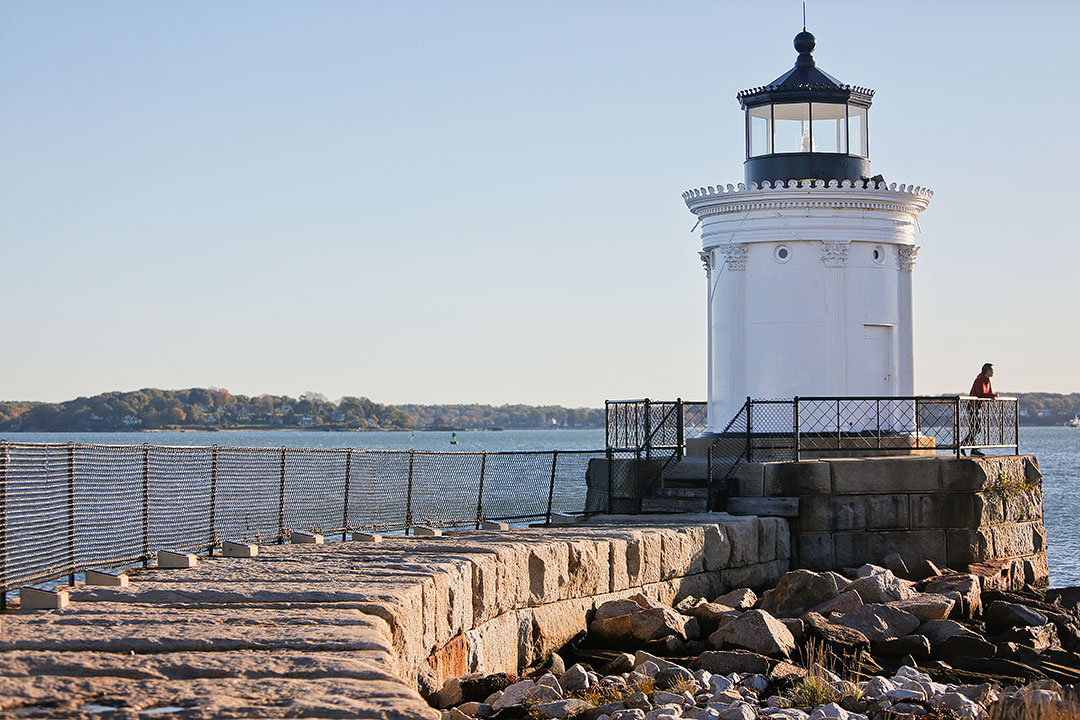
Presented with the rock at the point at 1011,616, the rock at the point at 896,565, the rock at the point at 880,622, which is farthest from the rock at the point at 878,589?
the rock at the point at 896,565

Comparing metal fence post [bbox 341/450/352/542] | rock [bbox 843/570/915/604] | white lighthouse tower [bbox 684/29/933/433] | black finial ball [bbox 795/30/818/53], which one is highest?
black finial ball [bbox 795/30/818/53]

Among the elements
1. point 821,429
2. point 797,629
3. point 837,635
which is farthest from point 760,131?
point 837,635

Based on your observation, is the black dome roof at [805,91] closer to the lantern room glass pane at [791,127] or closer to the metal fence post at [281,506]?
the lantern room glass pane at [791,127]

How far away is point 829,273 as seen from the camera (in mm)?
18875

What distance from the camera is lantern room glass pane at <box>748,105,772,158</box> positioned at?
1970 centimetres

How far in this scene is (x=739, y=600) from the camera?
558 inches

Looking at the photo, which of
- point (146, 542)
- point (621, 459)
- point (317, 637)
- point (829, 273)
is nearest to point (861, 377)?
point (829, 273)

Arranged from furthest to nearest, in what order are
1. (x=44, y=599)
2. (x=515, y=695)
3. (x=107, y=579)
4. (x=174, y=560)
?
(x=174, y=560)
(x=107, y=579)
(x=515, y=695)
(x=44, y=599)

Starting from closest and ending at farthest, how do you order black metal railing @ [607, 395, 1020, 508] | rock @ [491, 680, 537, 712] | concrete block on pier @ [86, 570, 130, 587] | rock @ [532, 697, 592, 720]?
1. rock @ [532, 697, 592, 720]
2. rock @ [491, 680, 537, 712]
3. concrete block on pier @ [86, 570, 130, 587]
4. black metal railing @ [607, 395, 1020, 508]

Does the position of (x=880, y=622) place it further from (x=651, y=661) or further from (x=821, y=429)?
(x=821, y=429)

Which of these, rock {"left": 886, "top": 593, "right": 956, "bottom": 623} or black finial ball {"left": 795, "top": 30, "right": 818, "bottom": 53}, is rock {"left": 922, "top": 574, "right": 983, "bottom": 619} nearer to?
rock {"left": 886, "top": 593, "right": 956, "bottom": 623}

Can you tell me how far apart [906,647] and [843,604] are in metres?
1.14

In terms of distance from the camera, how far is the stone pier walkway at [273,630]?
6.04 metres

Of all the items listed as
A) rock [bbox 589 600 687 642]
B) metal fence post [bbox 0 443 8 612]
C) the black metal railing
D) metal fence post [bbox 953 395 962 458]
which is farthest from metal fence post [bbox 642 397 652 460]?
metal fence post [bbox 0 443 8 612]
